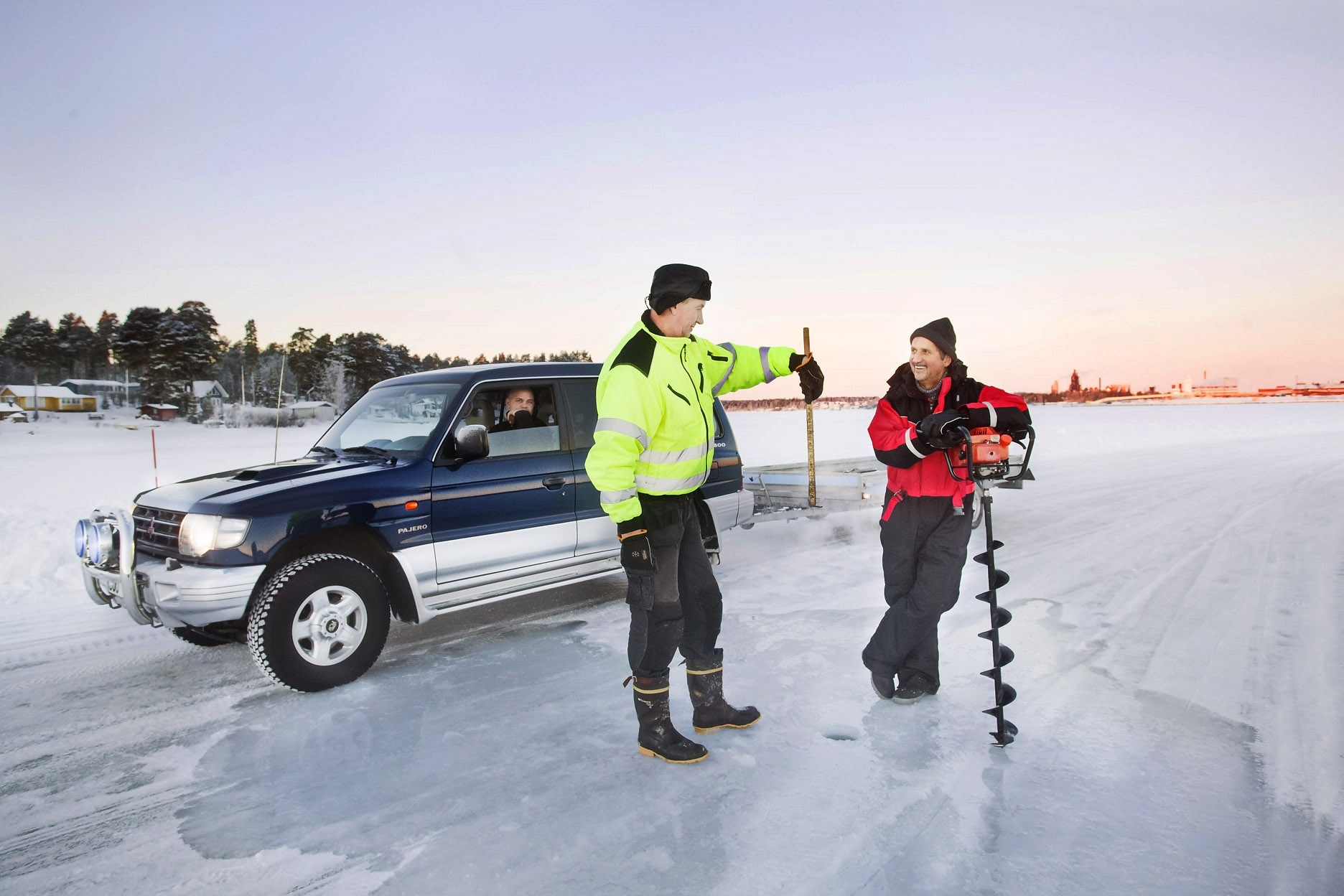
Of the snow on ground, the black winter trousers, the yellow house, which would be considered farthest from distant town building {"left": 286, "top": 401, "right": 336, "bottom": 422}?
the black winter trousers

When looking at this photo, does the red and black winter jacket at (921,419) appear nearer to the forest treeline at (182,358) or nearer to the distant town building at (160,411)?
the forest treeline at (182,358)

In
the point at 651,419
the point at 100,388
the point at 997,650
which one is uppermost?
the point at 100,388

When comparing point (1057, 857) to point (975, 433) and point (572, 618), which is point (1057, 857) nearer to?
point (975, 433)

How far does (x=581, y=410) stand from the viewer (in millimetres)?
5602

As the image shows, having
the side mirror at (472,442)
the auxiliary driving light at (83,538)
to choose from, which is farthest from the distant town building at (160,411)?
the side mirror at (472,442)

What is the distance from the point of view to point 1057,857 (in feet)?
8.45

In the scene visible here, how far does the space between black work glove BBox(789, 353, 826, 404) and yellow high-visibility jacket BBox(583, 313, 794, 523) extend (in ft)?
1.56

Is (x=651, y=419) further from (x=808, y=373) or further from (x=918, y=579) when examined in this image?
(x=918, y=579)

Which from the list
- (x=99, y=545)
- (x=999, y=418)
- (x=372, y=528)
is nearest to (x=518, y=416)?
(x=372, y=528)

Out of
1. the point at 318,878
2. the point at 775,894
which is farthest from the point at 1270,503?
the point at 318,878

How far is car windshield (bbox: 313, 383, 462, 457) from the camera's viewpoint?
498cm

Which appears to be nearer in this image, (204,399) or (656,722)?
(656,722)

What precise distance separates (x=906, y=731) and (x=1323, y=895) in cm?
151

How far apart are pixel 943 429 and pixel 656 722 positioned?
1838 mm
